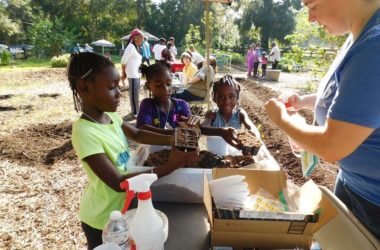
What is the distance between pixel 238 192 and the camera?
40.8 inches

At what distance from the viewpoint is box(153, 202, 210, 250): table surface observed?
1139 mm

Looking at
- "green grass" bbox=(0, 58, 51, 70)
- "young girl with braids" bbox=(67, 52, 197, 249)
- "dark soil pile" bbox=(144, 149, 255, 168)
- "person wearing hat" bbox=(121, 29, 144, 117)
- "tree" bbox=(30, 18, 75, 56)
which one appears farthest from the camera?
"tree" bbox=(30, 18, 75, 56)

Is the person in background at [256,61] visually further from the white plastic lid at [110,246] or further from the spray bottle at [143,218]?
the white plastic lid at [110,246]

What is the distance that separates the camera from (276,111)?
117 cm

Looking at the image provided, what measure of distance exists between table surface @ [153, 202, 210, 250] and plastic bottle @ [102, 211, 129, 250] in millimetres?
283

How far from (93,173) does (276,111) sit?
35.0 inches

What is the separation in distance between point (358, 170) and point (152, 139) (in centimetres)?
112

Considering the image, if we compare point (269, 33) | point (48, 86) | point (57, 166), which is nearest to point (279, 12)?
point (269, 33)

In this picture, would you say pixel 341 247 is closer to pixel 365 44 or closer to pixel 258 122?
pixel 365 44

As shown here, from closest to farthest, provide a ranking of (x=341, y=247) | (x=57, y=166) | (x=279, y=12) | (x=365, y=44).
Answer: (x=365, y=44)
(x=341, y=247)
(x=57, y=166)
(x=279, y=12)

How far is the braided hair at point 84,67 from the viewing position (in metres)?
1.37

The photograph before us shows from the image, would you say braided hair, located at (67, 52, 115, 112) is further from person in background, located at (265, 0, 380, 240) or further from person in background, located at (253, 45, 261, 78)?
person in background, located at (253, 45, 261, 78)

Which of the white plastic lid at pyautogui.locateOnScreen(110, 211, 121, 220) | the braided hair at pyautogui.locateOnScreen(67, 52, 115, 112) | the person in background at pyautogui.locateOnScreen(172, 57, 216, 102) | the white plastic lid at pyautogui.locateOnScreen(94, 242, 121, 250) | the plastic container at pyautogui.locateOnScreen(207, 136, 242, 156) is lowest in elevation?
the person in background at pyautogui.locateOnScreen(172, 57, 216, 102)

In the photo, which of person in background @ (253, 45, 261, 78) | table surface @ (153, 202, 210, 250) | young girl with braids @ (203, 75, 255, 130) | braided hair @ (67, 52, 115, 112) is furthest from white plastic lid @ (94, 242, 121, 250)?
person in background @ (253, 45, 261, 78)
